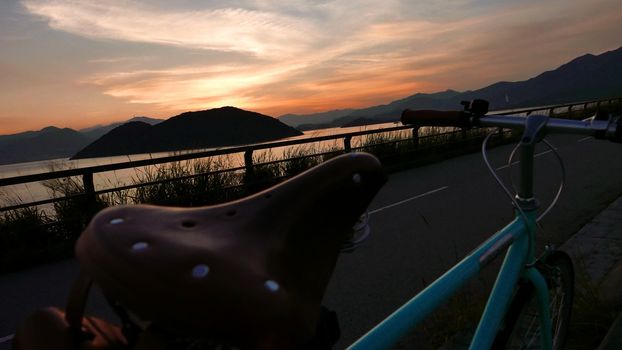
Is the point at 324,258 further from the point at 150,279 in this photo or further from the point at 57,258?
the point at 57,258

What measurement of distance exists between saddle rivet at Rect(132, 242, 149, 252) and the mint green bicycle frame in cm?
81

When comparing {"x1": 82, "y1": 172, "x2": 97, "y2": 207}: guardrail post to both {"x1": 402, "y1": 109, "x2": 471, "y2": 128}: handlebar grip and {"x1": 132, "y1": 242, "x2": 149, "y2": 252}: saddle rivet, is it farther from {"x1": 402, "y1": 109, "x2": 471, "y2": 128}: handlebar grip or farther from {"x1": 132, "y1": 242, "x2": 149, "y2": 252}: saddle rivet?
{"x1": 132, "y1": 242, "x2": 149, "y2": 252}: saddle rivet

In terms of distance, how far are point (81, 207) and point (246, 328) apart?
844cm

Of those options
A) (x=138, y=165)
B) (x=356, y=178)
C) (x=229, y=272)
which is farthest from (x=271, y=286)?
(x=138, y=165)

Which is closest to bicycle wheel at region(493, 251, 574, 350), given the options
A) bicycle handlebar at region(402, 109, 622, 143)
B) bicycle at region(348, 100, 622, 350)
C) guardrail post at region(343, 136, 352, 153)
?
bicycle at region(348, 100, 622, 350)

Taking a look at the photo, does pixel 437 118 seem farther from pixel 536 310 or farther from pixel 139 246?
pixel 139 246

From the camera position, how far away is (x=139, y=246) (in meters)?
0.88

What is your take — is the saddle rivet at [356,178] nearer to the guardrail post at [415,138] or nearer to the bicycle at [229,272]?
the bicycle at [229,272]

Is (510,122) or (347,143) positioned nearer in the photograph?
(510,122)

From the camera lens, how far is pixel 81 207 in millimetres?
8367

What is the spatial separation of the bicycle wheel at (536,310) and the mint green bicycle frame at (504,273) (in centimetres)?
5

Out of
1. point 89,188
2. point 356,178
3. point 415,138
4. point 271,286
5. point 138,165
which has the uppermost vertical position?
point 356,178

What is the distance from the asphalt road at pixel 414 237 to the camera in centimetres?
487

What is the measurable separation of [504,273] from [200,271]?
146 centimetres
